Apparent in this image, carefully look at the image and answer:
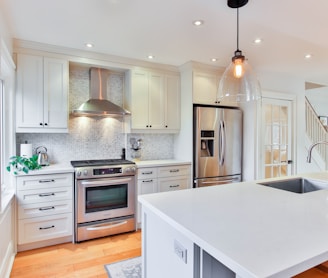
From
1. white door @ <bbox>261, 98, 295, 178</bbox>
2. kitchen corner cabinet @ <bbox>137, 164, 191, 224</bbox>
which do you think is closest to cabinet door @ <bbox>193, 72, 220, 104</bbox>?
white door @ <bbox>261, 98, 295, 178</bbox>

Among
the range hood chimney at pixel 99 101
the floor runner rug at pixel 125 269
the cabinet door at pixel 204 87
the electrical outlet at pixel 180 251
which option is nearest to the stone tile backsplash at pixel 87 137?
the range hood chimney at pixel 99 101

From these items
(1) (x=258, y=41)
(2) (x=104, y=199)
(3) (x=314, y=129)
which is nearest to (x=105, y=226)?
(2) (x=104, y=199)

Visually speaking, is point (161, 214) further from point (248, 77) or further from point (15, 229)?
point (15, 229)

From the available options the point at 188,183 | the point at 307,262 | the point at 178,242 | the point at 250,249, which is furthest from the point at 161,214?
the point at 188,183

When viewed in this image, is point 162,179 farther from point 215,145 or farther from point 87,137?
point 87,137

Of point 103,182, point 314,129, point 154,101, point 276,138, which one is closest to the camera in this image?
point 103,182

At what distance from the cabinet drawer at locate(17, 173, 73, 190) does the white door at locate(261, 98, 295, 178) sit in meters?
3.23

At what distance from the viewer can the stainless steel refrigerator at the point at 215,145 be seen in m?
3.57

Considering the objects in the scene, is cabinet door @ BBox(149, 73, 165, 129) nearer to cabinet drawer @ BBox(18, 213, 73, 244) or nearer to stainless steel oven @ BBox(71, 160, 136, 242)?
stainless steel oven @ BBox(71, 160, 136, 242)

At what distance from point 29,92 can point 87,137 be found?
1.01 meters

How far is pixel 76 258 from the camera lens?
8.31ft

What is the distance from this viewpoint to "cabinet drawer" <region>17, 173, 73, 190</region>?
8.49 feet

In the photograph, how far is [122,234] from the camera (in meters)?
3.14

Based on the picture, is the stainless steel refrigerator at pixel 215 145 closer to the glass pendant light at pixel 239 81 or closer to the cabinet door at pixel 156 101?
the cabinet door at pixel 156 101
